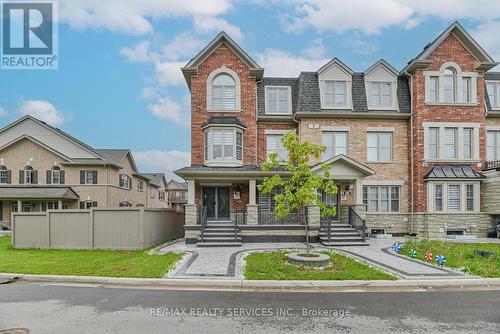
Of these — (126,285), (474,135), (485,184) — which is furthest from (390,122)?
(126,285)

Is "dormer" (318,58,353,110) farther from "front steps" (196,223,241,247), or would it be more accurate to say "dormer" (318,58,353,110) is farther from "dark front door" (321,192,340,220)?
"front steps" (196,223,241,247)

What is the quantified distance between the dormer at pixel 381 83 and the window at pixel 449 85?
2.76 meters

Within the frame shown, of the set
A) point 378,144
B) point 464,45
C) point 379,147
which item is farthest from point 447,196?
point 464,45

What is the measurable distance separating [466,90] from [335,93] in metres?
7.69

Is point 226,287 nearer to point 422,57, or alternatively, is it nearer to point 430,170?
point 430,170

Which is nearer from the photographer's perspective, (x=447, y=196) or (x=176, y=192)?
(x=447, y=196)

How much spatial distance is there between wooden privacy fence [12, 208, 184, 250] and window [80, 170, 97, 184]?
17.5 metres

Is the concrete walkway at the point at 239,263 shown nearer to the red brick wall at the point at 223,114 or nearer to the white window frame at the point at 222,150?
the white window frame at the point at 222,150

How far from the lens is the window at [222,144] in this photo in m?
19.5

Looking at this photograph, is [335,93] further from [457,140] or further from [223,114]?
[457,140]

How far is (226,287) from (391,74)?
59.2ft

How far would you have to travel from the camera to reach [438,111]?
20.6m

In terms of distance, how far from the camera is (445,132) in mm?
20719

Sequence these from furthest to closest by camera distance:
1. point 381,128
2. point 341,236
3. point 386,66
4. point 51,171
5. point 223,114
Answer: point 51,171
point 386,66
point 381,128
point 223,114
point 341,236
